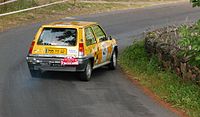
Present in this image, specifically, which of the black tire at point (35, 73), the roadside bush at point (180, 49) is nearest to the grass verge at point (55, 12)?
the roadside bush at point (180, 49)

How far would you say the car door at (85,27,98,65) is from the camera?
14.6 metres

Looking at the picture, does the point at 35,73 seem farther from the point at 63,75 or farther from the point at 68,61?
the point at 68,61

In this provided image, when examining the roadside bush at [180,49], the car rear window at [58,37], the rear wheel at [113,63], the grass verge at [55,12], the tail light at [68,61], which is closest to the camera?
the roadside bush at [180,49]

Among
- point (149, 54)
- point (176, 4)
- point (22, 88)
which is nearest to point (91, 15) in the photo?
point (176, 4)

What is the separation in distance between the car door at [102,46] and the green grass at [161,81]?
2.77ft

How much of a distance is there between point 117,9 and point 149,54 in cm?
1833

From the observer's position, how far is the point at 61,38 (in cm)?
1448

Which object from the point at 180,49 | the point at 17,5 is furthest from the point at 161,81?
the point at 17,5

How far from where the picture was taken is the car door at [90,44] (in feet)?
48.0

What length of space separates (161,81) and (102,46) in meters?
2.47

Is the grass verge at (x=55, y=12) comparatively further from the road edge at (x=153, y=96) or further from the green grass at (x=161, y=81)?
the road edge at (x=153, y=96)

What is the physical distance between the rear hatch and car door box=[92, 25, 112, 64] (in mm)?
1218

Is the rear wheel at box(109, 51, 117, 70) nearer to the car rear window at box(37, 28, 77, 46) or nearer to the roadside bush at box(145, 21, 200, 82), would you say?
the roadside bush at box(145, 21, 200, 82)

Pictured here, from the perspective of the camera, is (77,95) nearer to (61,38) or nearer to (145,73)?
(61,38)
